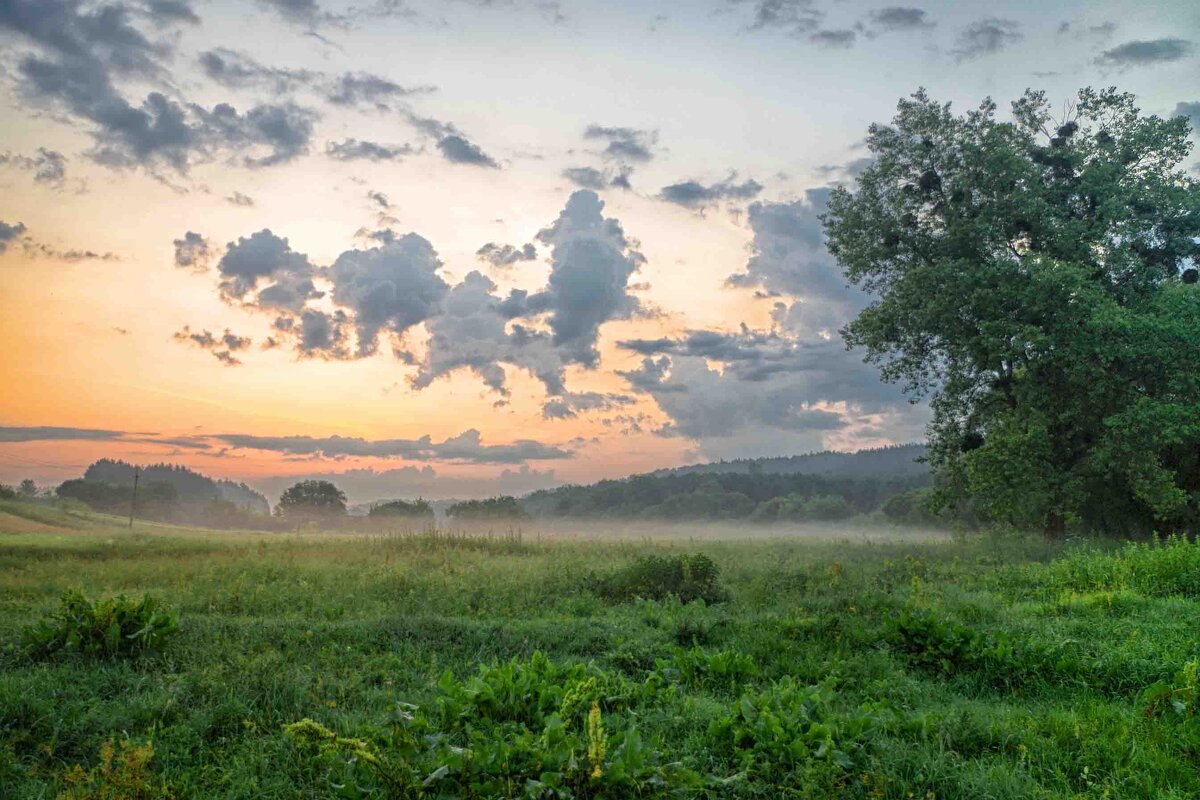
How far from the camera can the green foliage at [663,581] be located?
15352mm

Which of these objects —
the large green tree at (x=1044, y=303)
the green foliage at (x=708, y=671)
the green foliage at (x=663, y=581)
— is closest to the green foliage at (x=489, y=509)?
the large green tree at (x=1044, y=303)

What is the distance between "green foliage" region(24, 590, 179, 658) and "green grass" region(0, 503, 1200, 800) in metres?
0.22

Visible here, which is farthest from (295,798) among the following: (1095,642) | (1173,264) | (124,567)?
(1173,264)

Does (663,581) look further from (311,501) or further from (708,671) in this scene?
(311,501)

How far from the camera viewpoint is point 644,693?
780cm

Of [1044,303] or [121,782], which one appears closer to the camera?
[121,782]

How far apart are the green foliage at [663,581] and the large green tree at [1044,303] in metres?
13.0

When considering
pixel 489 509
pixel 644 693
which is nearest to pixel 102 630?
pixel 644 693

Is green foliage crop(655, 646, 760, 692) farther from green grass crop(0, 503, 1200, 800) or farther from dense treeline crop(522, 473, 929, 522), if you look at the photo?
dense treeline crop(522, 473, 929, 522)

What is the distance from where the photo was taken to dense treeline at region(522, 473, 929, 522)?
7888 cm

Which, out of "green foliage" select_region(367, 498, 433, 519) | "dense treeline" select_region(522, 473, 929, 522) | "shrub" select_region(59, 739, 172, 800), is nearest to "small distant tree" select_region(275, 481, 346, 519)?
"green foliage" select_region(367, 498, 433, 519)

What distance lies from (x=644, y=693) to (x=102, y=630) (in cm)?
672

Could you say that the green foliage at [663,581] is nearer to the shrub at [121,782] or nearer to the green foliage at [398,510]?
the shrub at [121,782]

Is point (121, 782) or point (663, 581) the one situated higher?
point (121, 782)
